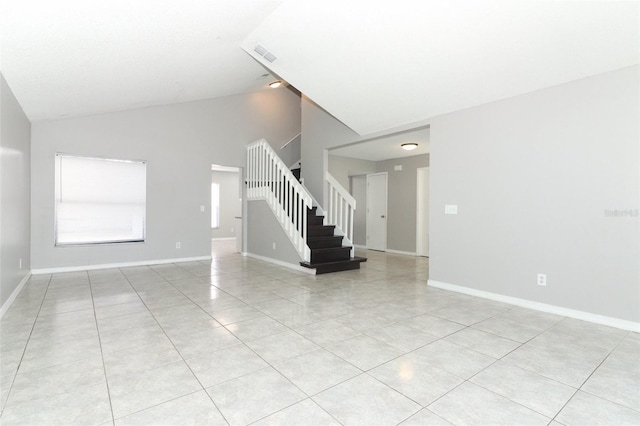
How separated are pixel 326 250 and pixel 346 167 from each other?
10.6 feet

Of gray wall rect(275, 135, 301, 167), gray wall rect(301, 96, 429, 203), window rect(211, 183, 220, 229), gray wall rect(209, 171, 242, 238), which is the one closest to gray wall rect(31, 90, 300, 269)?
gray wall rect(275, 135, 301, 167)

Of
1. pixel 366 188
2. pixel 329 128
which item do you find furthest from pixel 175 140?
pixel 366 188

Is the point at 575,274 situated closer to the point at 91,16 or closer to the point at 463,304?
the point at 463,304

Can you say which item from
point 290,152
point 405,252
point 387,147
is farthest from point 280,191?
point 405,252

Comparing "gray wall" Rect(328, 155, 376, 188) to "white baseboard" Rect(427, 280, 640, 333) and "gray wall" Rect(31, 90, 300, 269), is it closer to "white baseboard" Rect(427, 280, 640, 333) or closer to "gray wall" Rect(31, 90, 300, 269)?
"gray wall" Rect(31, 90, 300, 269)

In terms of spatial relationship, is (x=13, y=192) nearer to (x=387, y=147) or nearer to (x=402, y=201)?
(x=387, y=147)

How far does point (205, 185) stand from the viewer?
6.81 m

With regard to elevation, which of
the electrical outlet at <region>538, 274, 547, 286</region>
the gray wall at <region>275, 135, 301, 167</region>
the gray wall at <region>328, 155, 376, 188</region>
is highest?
the gray wall at <region>275, 135, 301, 167</region>

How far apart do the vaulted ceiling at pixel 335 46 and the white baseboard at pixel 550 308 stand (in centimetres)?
239

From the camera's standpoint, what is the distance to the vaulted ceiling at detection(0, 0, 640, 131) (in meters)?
2.61

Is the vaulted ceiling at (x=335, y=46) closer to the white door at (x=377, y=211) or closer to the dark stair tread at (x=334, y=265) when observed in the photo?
the dark stair tread at (x=334, y=265)

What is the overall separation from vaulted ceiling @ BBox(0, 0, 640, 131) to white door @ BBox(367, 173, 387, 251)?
12.8 ft

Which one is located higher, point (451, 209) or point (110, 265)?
point (451, 209)

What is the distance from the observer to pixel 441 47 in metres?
3.28
